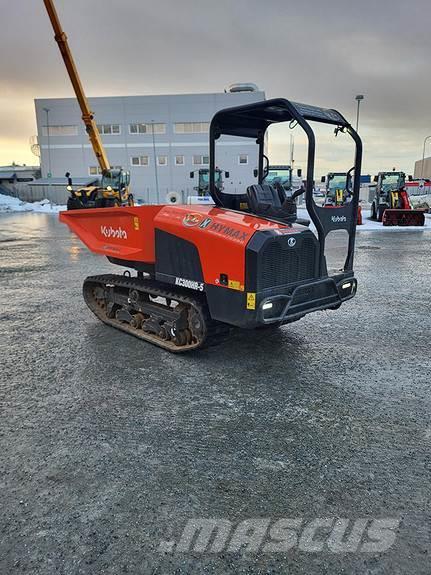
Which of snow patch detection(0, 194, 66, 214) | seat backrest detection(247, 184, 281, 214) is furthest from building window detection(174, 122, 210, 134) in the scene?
seat backrest detection(247, 184, 281, 214)

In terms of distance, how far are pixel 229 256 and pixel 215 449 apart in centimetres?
178

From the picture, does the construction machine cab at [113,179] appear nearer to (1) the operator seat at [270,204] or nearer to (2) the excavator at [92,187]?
(2) the excavator at [92,187]

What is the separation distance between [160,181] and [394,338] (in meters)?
41.6

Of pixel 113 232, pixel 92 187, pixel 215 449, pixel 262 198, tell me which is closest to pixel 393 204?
pixel 92 187

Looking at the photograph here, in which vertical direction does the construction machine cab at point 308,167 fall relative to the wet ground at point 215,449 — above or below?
above

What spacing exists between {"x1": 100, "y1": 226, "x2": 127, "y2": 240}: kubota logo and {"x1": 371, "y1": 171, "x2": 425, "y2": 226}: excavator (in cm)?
1619

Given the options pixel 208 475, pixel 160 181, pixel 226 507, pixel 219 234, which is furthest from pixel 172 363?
pixel 160 181

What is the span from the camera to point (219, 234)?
4129 millimetres

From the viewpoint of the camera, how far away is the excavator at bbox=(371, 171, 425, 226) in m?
18.9

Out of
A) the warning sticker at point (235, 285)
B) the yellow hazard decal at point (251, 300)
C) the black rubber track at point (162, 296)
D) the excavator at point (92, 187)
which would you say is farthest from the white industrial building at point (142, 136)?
the yellow hazard decal at point (251, 300)

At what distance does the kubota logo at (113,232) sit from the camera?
5.31m

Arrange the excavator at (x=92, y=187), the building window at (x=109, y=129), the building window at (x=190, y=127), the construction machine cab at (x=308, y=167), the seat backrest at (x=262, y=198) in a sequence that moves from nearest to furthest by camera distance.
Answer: the construction machine cab at (x=308, y=167), the seat backrest at (x=262, y=198), the excavator at (x=92, y=187), the building window at (x=190, y=127), the building window at (x=109, y=129)

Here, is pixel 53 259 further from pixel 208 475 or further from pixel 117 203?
pixel 117 203

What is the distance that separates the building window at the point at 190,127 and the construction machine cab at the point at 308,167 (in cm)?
4067
